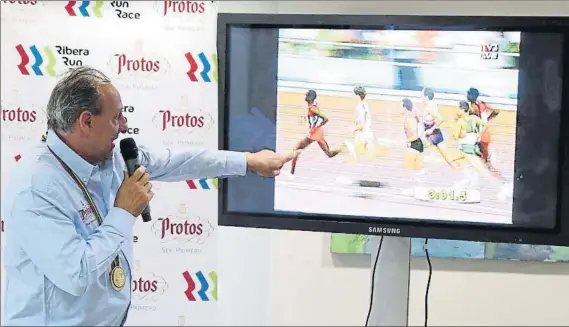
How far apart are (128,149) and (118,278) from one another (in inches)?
12.3

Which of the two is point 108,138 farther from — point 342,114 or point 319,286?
point 319,286

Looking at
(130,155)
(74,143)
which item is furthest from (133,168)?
(74,143)

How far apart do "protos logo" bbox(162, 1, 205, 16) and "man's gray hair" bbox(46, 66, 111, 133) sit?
1.66 feet

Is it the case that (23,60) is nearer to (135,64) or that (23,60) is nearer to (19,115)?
(19,115)

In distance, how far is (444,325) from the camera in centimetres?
214

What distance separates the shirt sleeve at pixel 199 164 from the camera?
1766mm

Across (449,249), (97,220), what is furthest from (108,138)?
(449,249)

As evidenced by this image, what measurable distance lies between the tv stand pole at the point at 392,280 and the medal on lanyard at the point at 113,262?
2.39 ft

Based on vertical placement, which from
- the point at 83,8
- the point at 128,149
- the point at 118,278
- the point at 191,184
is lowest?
the point at 118,278

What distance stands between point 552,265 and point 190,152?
1.08 m

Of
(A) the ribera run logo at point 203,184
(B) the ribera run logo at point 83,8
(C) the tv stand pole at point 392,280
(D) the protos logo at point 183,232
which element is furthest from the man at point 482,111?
(B) the ribera run logo at point 83,8

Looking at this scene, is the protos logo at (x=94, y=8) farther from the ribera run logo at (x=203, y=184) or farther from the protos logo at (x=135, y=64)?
the ribera run logo at (x=203, y=184)

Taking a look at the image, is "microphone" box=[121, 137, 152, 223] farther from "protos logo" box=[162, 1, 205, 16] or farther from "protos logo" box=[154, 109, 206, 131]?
"protos logo" box=[162, 1, 205, 16]

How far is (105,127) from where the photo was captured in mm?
1522
